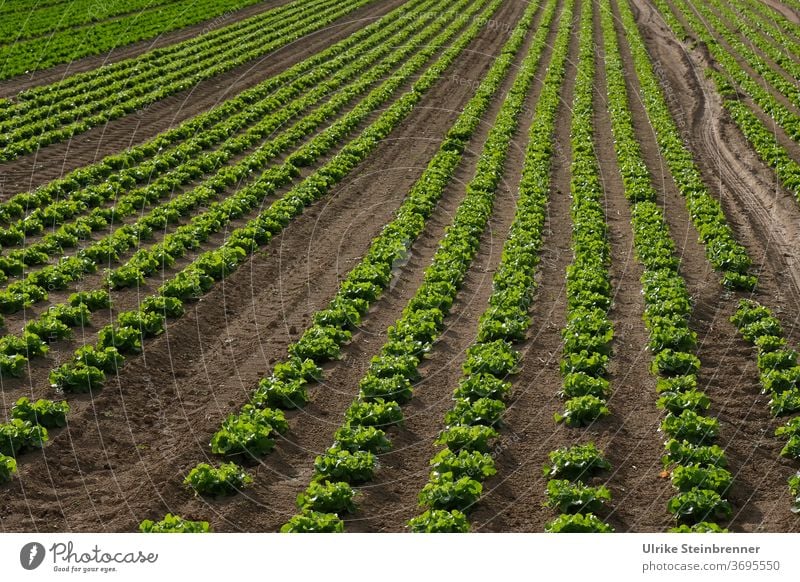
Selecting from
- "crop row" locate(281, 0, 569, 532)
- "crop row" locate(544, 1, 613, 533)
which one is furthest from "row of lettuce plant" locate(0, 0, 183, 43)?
"crop row" locate(281, 0, 569, 532)

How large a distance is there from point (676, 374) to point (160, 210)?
14.5 m

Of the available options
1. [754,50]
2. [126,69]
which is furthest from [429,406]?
[754,50]

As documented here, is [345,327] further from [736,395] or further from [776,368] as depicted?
[776,368]

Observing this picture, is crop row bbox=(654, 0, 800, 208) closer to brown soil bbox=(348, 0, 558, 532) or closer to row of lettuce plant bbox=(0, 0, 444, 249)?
brown soil bbox=(348, 0, 558, 532)

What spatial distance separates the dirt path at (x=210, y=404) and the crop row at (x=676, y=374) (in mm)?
5359

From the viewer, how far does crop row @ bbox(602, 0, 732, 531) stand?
507 inches

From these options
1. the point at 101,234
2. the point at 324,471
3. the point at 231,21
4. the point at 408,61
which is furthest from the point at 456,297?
the point at 231,21

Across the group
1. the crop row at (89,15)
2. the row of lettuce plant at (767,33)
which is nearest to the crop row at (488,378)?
the row of lettuce plant at (767,33)

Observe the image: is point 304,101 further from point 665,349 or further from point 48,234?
point 665,349

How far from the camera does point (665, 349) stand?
56.5 ft

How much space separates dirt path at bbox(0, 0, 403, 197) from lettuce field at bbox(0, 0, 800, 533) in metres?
0.18

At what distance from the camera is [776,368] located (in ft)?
55.2
